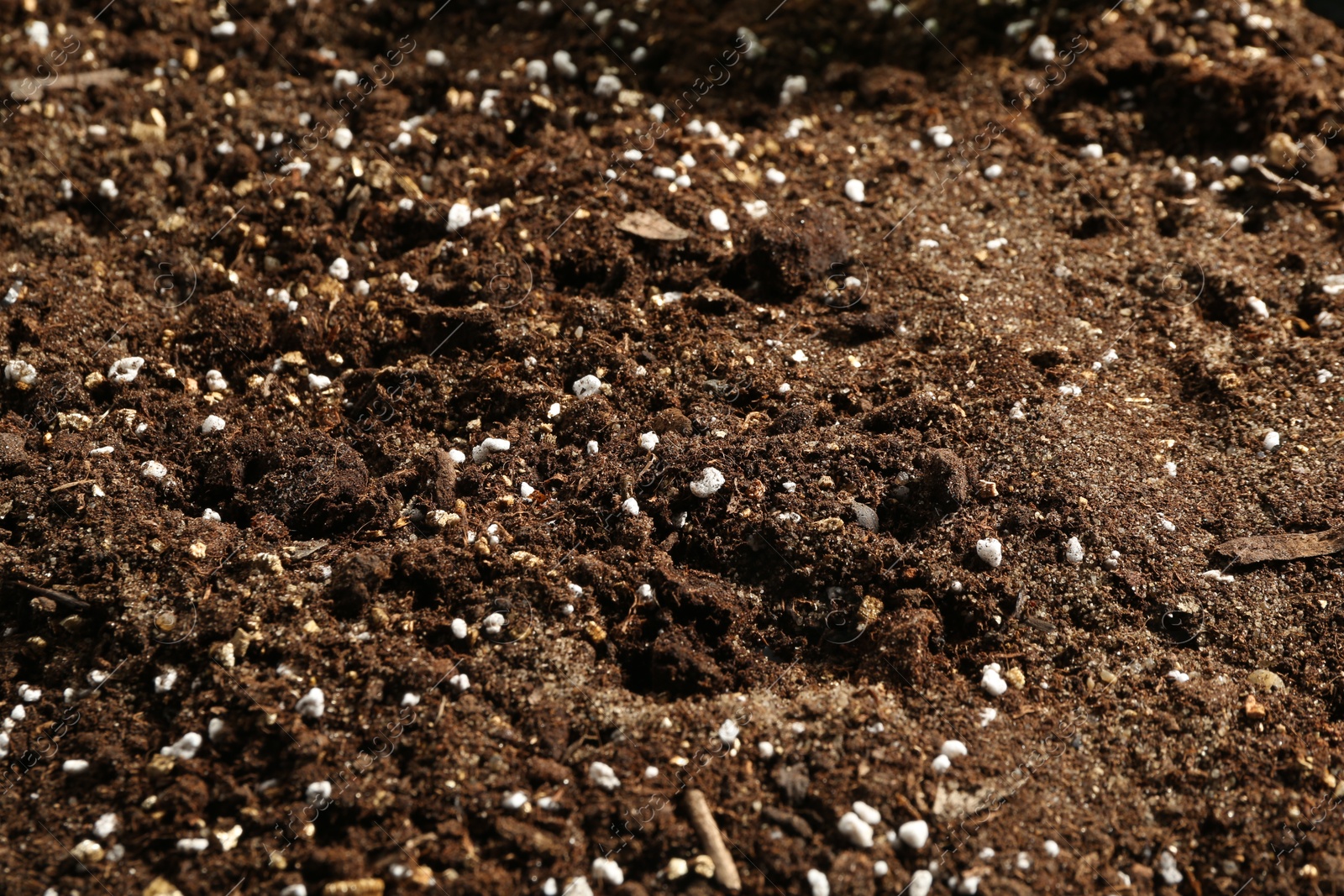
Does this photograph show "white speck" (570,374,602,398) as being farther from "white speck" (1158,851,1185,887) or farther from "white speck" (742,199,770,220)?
"white speck" (1158,851,1185,887)

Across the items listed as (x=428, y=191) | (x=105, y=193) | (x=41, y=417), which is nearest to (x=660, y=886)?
(x=41, y=417)

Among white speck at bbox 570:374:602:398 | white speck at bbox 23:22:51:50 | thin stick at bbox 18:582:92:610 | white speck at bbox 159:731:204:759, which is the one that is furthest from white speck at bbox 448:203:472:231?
white speck at bbox 23:22:51:50

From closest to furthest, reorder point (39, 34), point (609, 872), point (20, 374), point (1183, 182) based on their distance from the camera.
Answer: point (609, 872) < point (20, 374) < point (1183, 182) < point (39, 34)

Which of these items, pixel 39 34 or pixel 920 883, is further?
pixel 39 34

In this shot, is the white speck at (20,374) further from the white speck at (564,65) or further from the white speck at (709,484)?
the white speck at (564,65)

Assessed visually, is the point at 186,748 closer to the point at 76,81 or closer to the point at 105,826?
the point at 105,826

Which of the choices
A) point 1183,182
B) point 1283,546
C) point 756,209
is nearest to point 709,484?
point 756,209

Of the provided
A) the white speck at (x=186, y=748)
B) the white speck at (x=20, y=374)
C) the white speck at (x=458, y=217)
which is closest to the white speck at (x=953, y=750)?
the white speck at (x=186, y=748)
